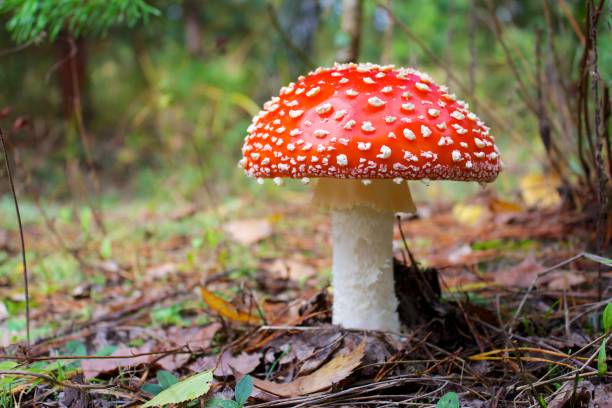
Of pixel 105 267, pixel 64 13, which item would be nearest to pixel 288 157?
pixel 64 13

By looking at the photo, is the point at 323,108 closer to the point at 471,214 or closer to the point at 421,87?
the point at 421,87

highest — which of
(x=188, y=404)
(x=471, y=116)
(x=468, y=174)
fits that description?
(x=471, y=116)

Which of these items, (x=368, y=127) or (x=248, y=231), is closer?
(x=368, y=127)

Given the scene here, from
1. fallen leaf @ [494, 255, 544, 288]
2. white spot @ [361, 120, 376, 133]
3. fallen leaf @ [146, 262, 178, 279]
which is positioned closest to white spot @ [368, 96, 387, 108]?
white spot @ [361, 120, 376, 133]

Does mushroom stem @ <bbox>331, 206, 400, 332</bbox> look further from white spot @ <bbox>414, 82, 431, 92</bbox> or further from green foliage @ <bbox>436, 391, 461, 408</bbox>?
green foliage @ <bbox>436, 391, 461, 408</bbox>

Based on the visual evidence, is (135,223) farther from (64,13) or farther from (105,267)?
(64,13)

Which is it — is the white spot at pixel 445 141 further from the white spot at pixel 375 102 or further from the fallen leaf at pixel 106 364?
the fallen leaf at pixel 106 364

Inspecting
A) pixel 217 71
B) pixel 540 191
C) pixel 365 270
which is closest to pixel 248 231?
pixel 365 270
